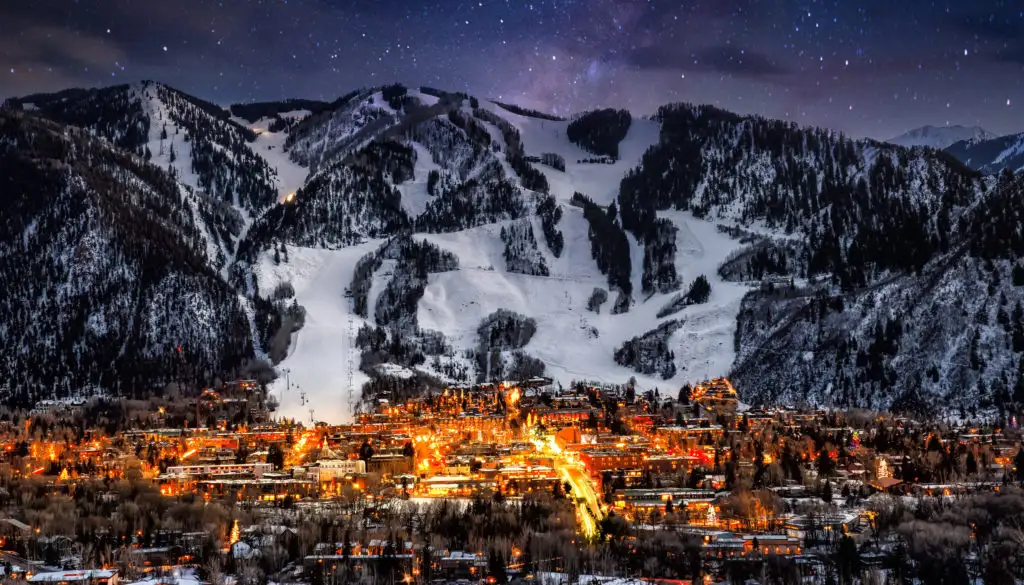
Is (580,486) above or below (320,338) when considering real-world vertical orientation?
below

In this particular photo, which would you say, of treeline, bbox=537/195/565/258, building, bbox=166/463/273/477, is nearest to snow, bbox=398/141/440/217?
treeline, bbox=537/195/565/258

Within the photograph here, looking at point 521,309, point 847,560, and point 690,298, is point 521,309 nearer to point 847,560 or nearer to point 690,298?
point 690,298

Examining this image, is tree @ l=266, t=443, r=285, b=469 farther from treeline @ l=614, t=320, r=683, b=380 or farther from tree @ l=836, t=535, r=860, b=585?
treeline @ l=614, t=320, r=683, b=380

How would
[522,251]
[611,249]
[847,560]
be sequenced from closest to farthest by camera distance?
[847,560] → [522,251] → [611,249]

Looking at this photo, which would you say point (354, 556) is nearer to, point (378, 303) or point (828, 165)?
point (378, 303)

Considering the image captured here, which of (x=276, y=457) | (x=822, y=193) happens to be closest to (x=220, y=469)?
(x=276, y=457)

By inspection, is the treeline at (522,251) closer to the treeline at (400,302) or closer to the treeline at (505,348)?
the treeline at (400,302)

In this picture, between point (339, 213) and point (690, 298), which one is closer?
point (690, 298)
